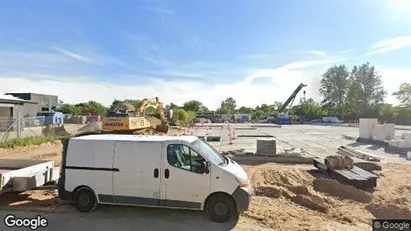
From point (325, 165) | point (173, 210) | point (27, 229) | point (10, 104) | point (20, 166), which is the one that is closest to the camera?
point (27, 229)

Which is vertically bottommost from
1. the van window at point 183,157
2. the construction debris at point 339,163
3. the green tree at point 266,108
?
the construction debris at point 339,163

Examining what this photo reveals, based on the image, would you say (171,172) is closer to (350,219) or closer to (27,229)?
(27,229)

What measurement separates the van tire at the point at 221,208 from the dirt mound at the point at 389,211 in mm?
3578

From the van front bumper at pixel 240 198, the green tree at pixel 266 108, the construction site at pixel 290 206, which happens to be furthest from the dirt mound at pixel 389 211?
the green tree at pixel 266 108

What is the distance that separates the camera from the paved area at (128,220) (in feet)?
19.2

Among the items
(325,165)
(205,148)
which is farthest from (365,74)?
(205,148)

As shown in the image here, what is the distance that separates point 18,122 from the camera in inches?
769

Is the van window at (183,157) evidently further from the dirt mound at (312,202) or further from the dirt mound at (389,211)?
the dirt mound at (389,211)

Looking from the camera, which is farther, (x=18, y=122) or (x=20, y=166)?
(x=18, y=122)

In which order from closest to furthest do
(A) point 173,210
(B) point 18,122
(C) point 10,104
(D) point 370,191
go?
(A) point 173,210, (D) point 370,191, (B) point 18,122, (C) point 10,104

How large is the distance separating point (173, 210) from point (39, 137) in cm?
1798

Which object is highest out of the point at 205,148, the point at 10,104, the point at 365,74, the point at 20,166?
the point at 365,74
